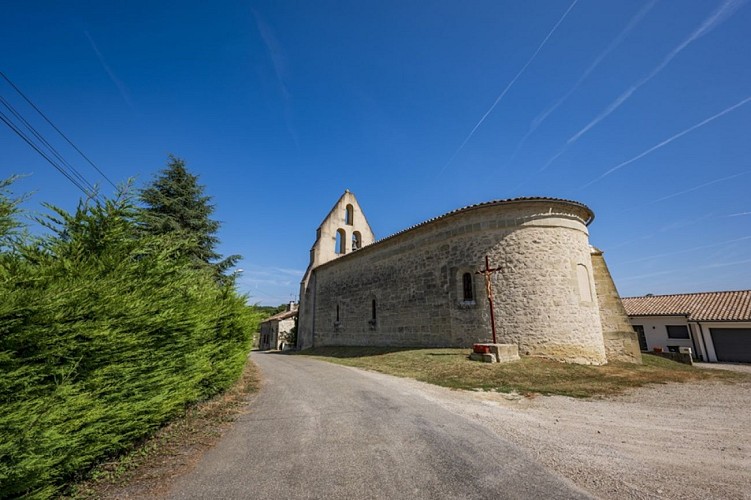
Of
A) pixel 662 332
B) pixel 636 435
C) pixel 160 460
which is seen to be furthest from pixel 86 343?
pixel 662 332

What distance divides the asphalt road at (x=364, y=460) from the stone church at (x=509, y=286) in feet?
26.4

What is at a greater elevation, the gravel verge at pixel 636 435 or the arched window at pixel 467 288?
Answer: the arched window at pixel 467 288

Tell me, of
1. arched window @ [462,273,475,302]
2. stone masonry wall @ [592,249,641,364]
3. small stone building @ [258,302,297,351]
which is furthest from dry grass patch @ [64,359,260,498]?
small stone building @ [258,302,297,351]

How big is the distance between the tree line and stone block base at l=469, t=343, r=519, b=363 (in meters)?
8.59

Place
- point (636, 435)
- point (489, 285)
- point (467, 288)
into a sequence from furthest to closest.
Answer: point (467, 288)
point (489, 285)
point (636, 435)

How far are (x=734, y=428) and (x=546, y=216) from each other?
9.36 metres

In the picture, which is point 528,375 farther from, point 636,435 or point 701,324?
point 701,324

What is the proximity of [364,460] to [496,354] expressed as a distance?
26.9 ft

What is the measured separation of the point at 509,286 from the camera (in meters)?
12.7

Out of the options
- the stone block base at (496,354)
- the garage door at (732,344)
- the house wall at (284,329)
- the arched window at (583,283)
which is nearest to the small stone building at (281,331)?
the house wall at (284,329)

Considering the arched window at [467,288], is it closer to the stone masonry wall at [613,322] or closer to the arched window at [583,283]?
the arched window at [583,283]

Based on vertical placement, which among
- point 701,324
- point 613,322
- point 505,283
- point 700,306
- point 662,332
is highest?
point 505,283

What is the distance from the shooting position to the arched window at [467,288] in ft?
45.4

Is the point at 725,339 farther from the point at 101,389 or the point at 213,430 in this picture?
the point at 101,389
